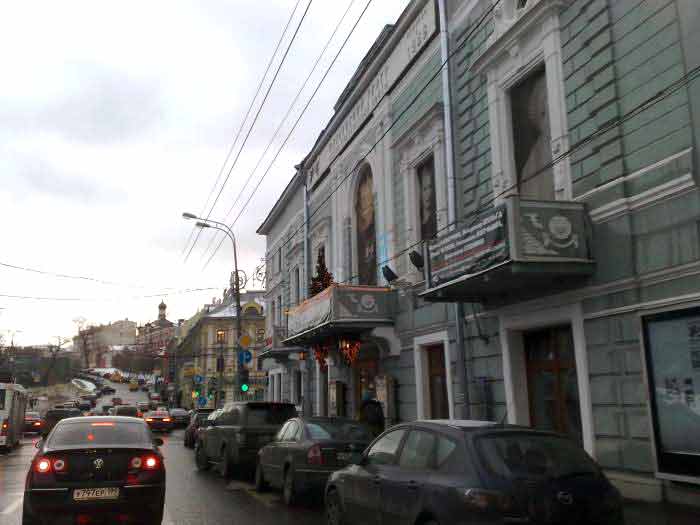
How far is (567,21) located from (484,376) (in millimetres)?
7175

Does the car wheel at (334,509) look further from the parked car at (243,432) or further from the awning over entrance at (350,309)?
the awning over entrance at (350,309)

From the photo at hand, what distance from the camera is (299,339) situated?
22.5m

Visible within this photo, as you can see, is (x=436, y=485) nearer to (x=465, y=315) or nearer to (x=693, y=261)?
(x=693, y=261)

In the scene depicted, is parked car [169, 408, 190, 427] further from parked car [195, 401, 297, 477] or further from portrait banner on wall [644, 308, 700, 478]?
portrait banner on wall [644, 308, 700, 478]

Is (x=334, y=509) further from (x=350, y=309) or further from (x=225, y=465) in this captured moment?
(x=350, y=309)

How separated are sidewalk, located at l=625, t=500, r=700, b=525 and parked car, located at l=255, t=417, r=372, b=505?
391cm

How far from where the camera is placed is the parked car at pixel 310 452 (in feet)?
35.6

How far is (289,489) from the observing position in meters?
11.1

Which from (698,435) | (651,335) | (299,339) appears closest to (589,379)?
(651,335)

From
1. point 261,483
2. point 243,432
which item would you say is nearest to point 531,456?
point 261,483

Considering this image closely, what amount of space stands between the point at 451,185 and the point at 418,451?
9.61 m

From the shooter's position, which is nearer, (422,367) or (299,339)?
(422,367)

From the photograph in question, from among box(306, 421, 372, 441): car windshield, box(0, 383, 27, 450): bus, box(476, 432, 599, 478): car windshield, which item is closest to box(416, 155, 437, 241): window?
box(306, 421, 372, 441): car windshield

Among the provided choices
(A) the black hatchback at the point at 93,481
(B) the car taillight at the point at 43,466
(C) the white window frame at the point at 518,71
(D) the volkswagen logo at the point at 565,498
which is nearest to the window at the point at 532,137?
(C) the white window frame at the point at 518,71
